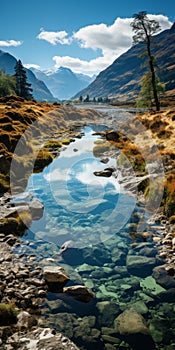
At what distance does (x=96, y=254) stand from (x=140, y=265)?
207cm

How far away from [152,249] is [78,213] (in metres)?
6.07

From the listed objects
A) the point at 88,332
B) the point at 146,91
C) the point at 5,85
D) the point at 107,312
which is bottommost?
the point at 88,332

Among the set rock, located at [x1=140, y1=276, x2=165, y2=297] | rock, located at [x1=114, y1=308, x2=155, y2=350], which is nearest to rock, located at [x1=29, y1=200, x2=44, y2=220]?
rock, located at [x1=140, y1=276, x2=165, y2=297]

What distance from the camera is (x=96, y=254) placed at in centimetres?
1217

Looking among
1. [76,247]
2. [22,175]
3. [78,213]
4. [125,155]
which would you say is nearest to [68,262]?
[76,247]

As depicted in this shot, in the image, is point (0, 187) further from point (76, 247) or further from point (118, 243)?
point (118, 243)

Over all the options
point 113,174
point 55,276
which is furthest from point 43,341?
point 113,174

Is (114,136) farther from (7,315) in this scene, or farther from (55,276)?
(7,315)

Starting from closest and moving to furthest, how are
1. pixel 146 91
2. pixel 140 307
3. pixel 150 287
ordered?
pixel 140 307, pixel 150 287, pixel 146 91

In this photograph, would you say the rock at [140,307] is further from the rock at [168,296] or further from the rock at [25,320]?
the rock at [25,320]

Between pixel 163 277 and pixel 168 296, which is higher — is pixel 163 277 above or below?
above

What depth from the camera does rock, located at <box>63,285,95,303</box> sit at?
9188 millimetres

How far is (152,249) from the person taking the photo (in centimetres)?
1182

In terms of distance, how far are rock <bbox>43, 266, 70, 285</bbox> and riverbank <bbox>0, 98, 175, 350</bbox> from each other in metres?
0.26
